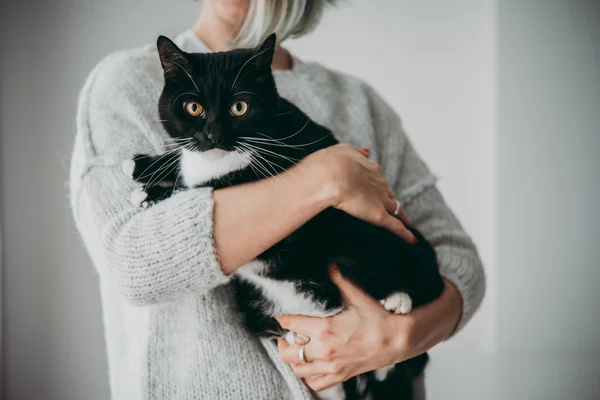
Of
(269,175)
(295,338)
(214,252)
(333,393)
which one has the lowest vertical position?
(333,393)

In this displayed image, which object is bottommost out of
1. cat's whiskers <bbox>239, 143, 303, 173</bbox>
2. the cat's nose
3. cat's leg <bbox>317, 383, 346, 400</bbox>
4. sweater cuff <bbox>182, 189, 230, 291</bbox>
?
cat's leg <bbox>317, 383, 346, 400</bbox>

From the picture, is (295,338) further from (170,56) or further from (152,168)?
(170,56)

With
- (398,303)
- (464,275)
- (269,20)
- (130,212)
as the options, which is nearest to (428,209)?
(464,275)

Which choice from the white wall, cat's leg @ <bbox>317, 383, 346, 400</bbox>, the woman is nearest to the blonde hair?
the woman

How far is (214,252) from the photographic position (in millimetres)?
632

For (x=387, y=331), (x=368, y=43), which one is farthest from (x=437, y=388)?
(x=368, y=43)

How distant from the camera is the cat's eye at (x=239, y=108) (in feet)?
2.13

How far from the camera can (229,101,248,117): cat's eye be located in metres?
0.65

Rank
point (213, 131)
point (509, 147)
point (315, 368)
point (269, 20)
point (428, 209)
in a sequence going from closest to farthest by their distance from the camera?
point (213, 131) → point (315, 368) → point (269, 20) → point (428, 209) → point (509, 147)

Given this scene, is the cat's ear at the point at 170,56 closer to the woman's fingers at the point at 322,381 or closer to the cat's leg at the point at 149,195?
the cat's leg at the point at 149,195

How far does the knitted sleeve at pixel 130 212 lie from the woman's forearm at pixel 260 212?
19mm

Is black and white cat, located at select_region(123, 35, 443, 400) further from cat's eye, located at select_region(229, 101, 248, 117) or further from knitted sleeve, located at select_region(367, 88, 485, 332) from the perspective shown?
knitted sleeve, located at select_region(367, 88, 485, 332)

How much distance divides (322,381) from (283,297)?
15 centimetres

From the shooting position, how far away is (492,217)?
1395 millimetres
